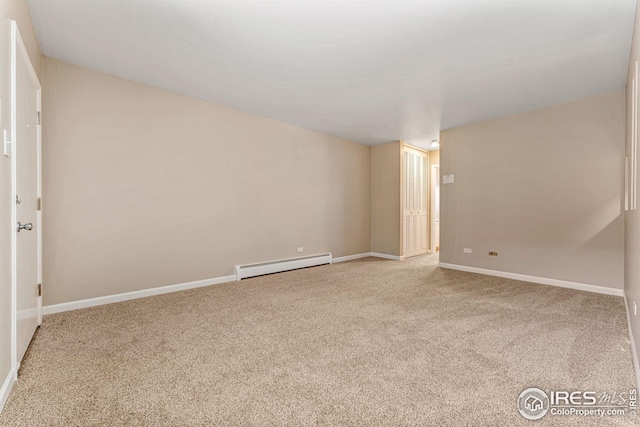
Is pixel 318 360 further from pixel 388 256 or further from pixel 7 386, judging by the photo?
pixel 388 256

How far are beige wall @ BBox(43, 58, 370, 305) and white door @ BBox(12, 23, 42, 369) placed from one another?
0.39m

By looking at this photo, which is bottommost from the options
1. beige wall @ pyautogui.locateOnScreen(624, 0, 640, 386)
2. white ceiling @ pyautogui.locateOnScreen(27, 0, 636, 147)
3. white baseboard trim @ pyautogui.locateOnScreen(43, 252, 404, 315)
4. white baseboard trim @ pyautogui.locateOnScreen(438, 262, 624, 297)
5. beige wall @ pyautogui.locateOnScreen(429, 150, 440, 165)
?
white baseboard trim @ pyautogui.locateOnScreen(438, 262, 624, 297)

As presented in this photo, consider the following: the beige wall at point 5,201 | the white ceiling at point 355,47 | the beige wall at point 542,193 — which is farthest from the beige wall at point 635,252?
the beige wall at point 5,201

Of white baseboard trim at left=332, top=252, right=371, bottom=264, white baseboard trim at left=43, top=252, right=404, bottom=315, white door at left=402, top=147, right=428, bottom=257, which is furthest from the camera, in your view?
white door at left=402, top=147, right=428, bottom=257

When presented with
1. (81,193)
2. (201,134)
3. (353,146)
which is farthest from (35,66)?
(353,146)

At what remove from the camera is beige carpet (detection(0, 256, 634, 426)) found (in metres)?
1.50

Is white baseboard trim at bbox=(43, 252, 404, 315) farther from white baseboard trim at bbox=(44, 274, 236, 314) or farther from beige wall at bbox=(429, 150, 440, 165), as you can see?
beige wall at bbox=(429, 150, 440, 165)

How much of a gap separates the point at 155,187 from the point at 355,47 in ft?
9.46

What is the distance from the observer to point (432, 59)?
2.93m

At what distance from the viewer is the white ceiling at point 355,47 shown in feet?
7.32

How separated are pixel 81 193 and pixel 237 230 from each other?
1938 millimetres

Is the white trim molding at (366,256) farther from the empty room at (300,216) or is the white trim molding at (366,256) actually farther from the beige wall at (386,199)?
the empty room at (300,216)

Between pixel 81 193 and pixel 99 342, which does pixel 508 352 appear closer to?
pixel 99 342

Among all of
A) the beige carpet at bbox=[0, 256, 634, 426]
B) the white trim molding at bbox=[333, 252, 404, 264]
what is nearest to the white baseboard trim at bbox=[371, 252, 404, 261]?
the white trim molding at bbox=[333, 252, 404, 264]
